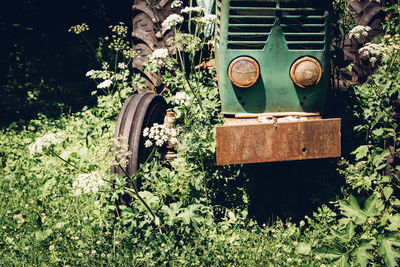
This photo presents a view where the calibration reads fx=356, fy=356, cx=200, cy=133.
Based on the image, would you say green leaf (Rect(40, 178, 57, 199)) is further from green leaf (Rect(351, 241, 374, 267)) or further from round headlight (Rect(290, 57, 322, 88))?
green leaf (Rect(351, 241, 374, 267))

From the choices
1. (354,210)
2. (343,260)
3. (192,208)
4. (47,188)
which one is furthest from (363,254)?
(47,188)

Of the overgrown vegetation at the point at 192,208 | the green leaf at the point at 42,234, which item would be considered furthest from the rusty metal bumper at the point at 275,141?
the green leaf at the point at 42,234

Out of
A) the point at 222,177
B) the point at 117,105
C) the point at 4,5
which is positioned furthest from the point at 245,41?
the point at 4,5

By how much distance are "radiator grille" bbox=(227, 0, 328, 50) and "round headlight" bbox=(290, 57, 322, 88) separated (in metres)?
0.09

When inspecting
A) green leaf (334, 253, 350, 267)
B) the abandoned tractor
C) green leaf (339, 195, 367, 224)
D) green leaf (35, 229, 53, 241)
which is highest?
the abandoned tractor

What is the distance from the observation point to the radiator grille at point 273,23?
86.6 inches

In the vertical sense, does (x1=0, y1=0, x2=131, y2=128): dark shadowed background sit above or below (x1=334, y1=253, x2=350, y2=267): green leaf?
above

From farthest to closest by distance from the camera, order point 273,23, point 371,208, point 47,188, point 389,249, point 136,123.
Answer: point 47,188
point 136,123
point 273,23
point 371,208
point 389,249

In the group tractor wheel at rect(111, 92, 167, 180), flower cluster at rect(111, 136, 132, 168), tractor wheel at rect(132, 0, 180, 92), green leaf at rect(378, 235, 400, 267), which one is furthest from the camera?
tractor wheel at rect(132, 0, 180, 92)

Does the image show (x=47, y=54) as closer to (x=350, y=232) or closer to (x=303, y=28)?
(x=303, y=28)

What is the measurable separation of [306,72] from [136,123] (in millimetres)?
1289

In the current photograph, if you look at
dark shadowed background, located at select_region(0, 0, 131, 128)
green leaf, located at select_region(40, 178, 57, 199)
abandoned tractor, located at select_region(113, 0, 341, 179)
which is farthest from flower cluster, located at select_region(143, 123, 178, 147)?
dark shadowed background, located at select_region(0, 0, 131, 128)

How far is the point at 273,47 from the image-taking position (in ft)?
7.41

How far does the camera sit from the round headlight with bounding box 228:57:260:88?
7.36 feet
